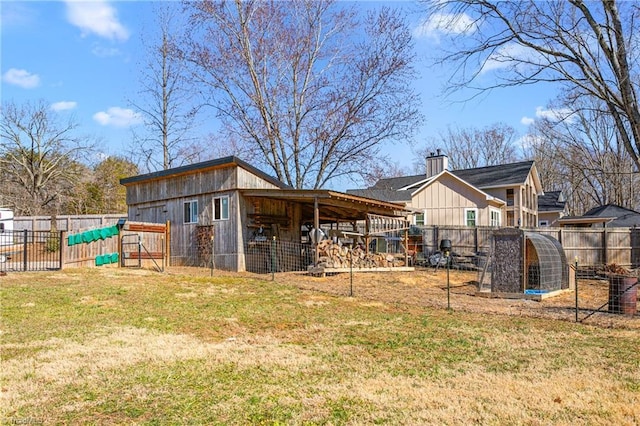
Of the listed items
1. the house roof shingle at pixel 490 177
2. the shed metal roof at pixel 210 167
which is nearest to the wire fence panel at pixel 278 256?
the shed metal roof at pixel 210 167

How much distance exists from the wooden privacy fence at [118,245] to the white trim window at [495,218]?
17665 millimetres

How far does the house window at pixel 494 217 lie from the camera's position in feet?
89.1

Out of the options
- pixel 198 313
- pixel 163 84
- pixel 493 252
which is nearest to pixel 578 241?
pixel 493 252

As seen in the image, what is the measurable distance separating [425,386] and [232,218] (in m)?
13.5

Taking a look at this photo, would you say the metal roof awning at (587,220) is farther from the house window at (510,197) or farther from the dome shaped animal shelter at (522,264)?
the dome shaped animal shelter at (522,264)

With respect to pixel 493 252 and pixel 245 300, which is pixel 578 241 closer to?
pixel 493 252

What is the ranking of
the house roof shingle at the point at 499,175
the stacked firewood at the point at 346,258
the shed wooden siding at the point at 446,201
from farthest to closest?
the house roof shingle at the point at 499,175 → the shed wooden siding at the point at 446,201 → the stacked firewood at the point at 346,258

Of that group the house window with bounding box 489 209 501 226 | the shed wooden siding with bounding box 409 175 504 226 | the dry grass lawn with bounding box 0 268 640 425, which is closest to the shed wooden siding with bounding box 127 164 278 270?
the dry grass lawn with bounding box 0 268 640 425

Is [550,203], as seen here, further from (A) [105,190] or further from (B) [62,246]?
(B) [62,246]

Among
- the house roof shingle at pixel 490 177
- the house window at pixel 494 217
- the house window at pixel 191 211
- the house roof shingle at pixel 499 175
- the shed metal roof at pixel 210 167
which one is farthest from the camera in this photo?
the house roof shingle at pixel 490 177

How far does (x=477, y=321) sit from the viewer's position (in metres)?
9.00

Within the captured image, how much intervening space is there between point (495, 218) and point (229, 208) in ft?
56.5

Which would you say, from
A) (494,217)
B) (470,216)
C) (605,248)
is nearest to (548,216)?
(494,217)

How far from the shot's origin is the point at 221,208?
1809 centimetres
